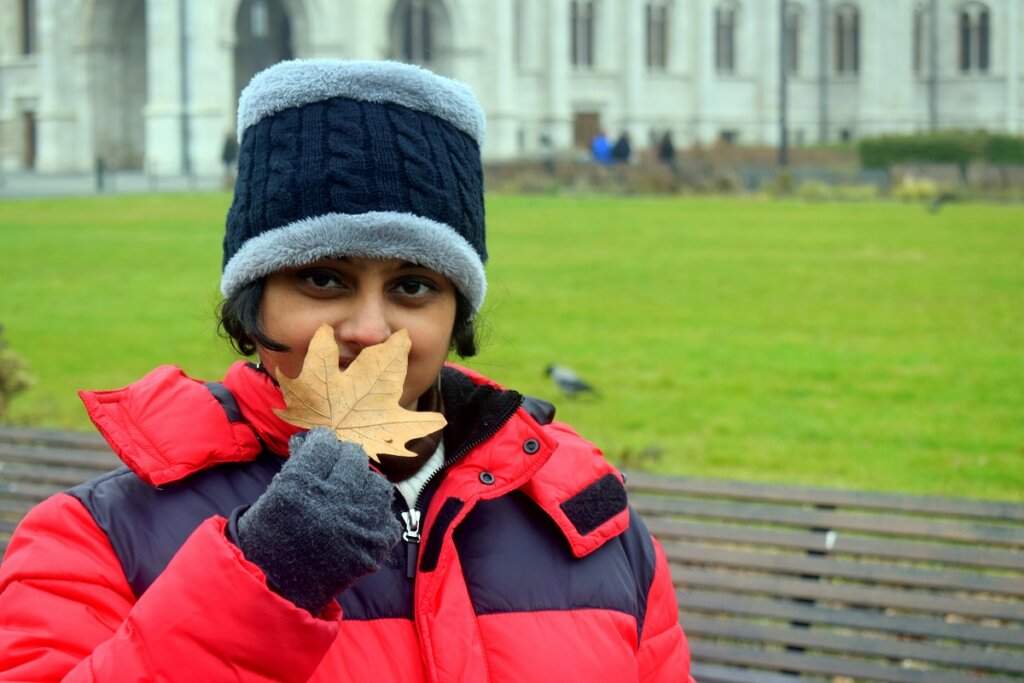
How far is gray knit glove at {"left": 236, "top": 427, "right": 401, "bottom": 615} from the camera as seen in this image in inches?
73.1

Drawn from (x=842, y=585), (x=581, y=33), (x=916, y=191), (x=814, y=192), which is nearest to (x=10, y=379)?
(x=842, y=585)

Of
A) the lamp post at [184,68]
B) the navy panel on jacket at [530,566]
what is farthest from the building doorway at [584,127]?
the navy panel on jacket at [530,566]

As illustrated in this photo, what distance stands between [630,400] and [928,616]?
4944 mm

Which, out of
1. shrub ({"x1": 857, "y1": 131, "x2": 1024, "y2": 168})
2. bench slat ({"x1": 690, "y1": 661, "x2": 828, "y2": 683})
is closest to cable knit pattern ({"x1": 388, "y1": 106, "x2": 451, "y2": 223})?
bench slat ({"x1": 690, "y1": 661, "x2": 828, "y2": 683})

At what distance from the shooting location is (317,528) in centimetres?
185

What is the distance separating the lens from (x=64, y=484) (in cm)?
521

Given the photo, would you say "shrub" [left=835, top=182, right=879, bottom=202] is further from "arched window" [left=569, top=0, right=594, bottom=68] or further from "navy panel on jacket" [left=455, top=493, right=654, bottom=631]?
"arched window" [left=569, top=0, right=594, bottom=68]

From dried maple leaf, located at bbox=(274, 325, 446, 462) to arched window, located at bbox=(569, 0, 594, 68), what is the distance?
54.6m

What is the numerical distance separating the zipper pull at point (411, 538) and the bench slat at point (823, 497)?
7.61ft

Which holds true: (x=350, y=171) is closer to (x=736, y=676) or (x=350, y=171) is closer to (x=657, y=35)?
(x=736, y=676)

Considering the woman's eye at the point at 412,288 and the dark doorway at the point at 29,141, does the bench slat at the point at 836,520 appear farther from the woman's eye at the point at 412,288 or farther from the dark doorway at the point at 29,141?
the dark doorway at the point at 29,141

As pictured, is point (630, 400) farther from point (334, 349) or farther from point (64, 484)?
point (334, 349)

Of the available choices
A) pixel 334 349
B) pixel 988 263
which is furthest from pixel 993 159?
pixel 334 349

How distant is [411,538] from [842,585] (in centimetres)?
243
